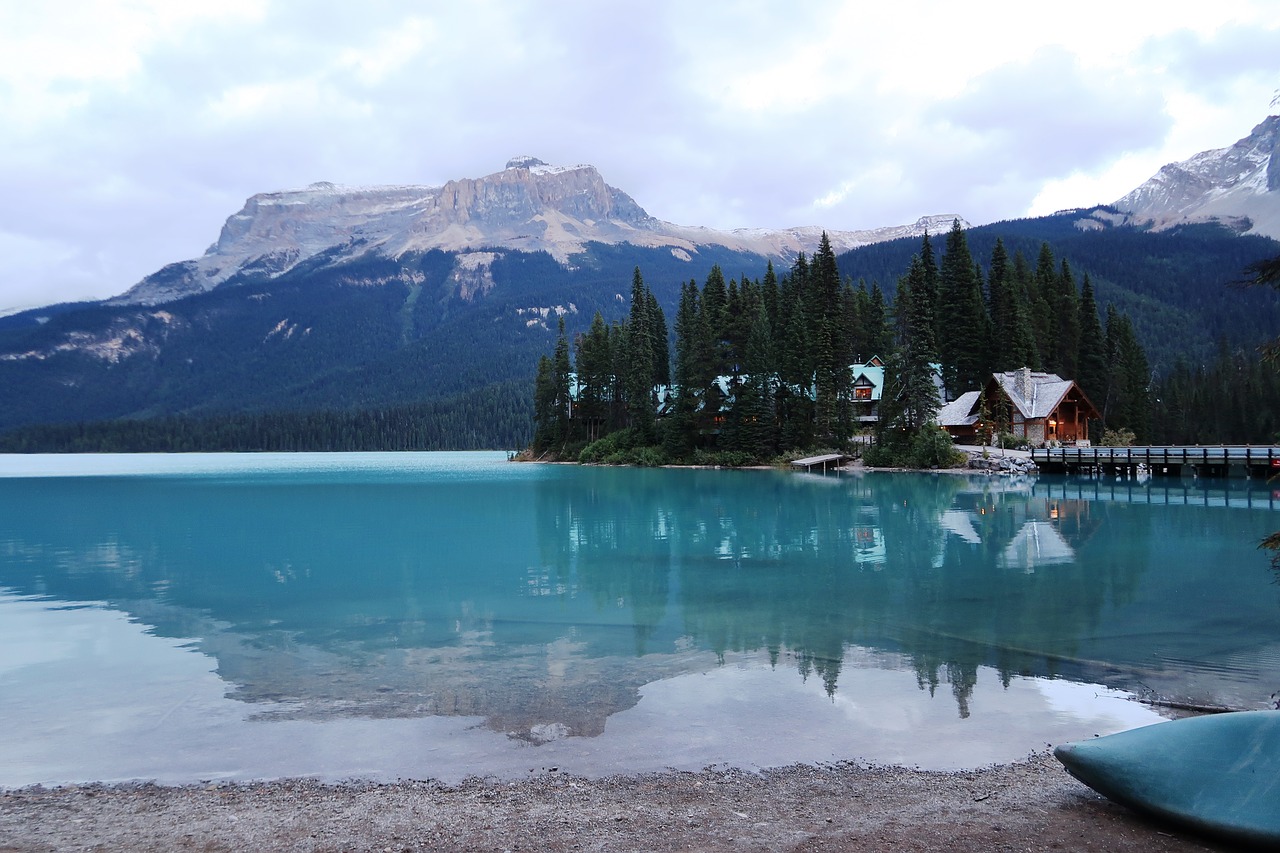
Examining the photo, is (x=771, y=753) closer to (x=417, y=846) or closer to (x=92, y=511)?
(x=417, y=846)

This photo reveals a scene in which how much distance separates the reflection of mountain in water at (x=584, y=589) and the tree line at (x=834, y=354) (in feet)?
105

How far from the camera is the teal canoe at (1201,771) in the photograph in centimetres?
668

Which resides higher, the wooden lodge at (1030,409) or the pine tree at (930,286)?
the pine tree at (930,286)

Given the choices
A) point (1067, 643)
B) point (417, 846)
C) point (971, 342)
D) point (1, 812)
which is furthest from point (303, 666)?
point (971, 342)

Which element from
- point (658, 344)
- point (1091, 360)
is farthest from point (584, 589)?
point (658, 344)

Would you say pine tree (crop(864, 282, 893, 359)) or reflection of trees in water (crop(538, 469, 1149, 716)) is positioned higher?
pine tree (crop(864, 282, 893, 359))

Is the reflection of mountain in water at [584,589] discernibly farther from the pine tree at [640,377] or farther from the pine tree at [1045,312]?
the pine tree at [640,377]

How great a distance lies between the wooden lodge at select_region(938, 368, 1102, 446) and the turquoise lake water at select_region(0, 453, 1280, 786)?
38.3 metres

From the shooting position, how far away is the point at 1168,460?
60094 mm

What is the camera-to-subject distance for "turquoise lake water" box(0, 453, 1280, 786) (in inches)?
402

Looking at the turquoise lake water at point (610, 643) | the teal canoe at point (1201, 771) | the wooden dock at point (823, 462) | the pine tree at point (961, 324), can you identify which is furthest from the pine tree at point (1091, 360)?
the teal canoe at point (1201, 771)

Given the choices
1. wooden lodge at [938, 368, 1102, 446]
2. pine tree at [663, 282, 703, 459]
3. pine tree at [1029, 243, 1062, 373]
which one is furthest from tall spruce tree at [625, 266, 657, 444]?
pine tree at [1029, 243, 1062, 373]

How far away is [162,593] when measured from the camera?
22.1 meters

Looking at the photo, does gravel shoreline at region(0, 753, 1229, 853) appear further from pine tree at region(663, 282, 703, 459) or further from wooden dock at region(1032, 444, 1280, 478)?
pine tree at region(663, 282, 703, 459)
